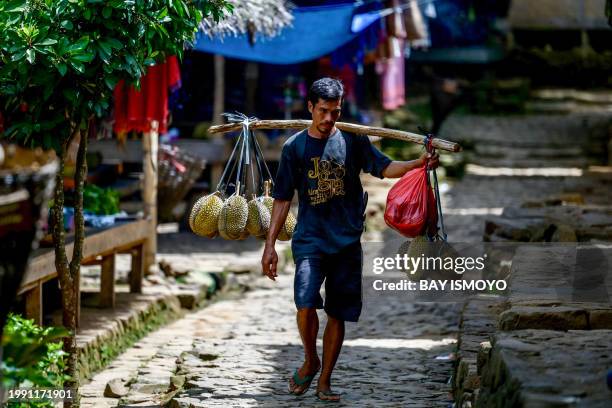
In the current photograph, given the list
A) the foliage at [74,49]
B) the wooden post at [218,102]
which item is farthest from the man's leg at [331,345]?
the wooden post at [218,102]

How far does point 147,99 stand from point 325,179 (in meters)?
4.26

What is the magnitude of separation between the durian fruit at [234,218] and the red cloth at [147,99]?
3587mm

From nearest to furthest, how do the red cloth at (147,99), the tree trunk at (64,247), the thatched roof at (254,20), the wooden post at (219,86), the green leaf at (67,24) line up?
the green leaf at (67,24) → the tree trunk at (64,247) → the thatched roof at (254,20) → the red cloth at (147,99) → the wooden post at (219,86)

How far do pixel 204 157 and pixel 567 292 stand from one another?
28.2 ft

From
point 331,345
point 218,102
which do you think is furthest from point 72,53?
point 218,102

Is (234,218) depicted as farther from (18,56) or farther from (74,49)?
(18,56)

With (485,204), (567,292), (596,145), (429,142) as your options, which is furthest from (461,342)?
(596,145)

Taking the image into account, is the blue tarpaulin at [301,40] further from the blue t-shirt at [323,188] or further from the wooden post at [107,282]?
the blue t-shirt at [323,188]

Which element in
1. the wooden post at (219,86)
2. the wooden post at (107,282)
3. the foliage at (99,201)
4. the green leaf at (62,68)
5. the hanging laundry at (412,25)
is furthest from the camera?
the hanging laundry at (412,25)

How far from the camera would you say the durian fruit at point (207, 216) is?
7.04 m

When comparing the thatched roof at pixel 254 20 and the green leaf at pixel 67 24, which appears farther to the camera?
the thatched roof at pixel 254 20

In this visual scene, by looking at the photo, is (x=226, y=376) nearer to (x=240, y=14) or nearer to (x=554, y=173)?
(x=240, y=14)

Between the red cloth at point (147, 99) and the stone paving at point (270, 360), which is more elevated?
the red cloth at point (147, 99)

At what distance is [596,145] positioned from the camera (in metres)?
22.6
